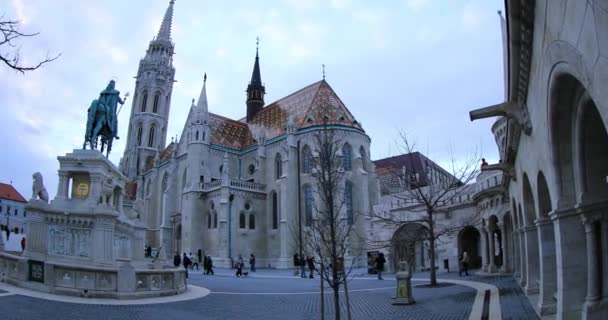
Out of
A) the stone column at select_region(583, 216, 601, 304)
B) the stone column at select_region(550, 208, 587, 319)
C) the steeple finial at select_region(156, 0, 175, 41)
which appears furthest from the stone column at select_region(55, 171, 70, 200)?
the steeple finial at select_region(156, 0, 175, 41)

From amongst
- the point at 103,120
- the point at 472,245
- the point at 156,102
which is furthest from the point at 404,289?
the point at 156,102

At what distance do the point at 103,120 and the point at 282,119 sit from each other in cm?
3012

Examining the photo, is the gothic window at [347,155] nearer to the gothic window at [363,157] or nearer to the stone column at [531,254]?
the gothic window at [363,157]

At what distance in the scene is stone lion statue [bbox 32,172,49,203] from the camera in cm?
1734

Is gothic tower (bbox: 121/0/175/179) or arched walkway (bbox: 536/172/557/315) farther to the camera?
gothic tower (bbox: 121/0/175/179)

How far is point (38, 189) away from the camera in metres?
17.5

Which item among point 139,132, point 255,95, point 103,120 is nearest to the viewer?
point 103,120

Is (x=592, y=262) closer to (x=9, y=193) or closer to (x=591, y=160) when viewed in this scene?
(x=591, y=160)

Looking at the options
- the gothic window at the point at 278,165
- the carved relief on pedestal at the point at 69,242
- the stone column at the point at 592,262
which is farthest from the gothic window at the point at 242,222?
the stone column at the point at 592,262

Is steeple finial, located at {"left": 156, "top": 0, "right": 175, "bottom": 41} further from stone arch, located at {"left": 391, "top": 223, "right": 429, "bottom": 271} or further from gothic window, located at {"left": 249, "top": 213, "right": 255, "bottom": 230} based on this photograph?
stone arch, located at {"left": 391, "top": 223, "right": 429, "bottom": 271}

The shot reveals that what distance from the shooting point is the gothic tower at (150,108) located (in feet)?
224

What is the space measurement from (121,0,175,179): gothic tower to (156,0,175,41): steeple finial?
1.87 ft

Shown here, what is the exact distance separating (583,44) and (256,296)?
13617 millimetres

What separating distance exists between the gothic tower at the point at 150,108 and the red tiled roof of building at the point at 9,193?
19.3 metres
